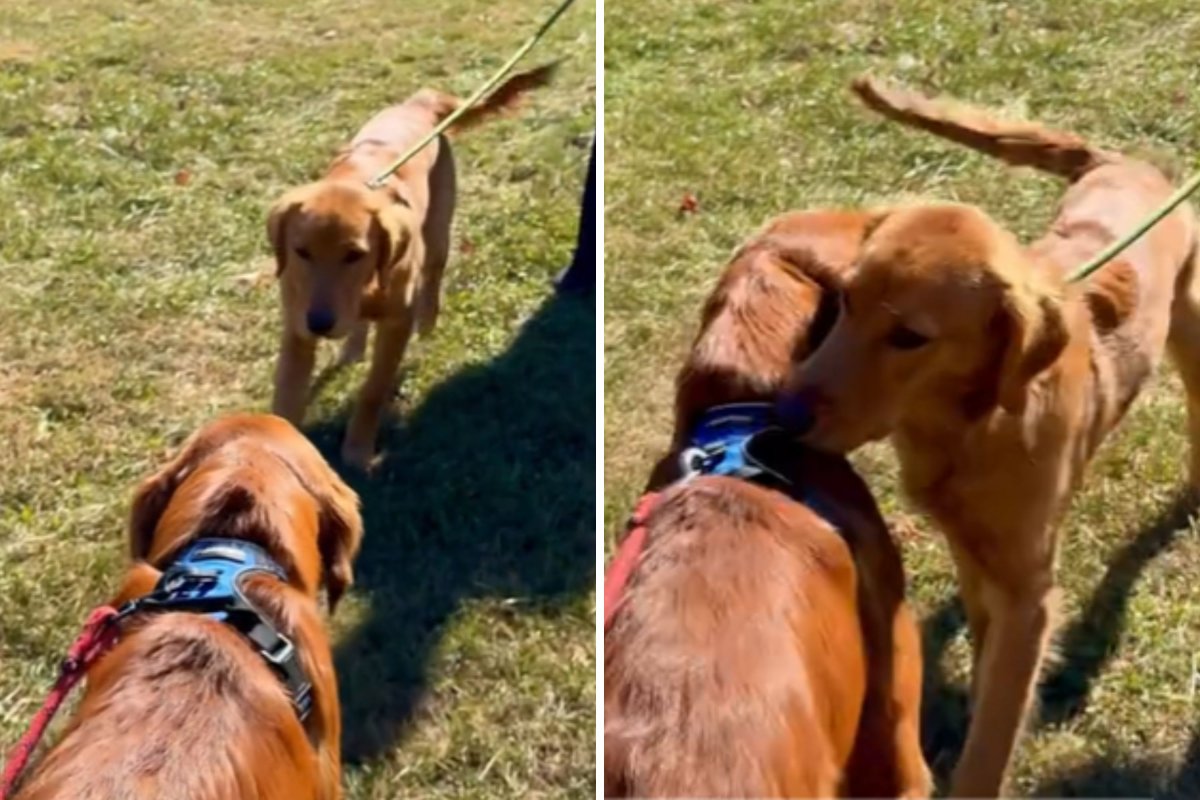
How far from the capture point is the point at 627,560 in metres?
2.48

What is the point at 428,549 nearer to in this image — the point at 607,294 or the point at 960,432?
the point at 607,294

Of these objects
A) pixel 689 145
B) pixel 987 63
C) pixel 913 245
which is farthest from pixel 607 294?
pixel 913 245

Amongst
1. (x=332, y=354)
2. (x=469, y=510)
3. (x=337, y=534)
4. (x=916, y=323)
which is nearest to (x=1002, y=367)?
(x=916, y=323)

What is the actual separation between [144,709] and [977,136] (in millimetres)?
2208

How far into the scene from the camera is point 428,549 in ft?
14.0

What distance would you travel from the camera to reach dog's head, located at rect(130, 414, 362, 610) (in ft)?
9.76

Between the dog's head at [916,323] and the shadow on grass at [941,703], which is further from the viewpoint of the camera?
the shadow on grass at [941,703]

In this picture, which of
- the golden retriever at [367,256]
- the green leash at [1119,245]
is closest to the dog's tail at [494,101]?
the golden retriever at [367,256]

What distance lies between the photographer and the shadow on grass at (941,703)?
3332 millimetres

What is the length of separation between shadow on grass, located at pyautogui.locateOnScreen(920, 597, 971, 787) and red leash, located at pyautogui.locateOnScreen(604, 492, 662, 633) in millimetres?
1011

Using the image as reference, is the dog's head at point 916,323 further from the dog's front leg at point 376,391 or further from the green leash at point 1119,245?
the dog's front leg at point 376,391

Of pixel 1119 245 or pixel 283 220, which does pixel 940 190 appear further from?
pixel 1119 245

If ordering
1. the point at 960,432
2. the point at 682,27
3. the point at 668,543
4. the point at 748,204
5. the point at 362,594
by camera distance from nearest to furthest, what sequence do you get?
the point at 668,543
the point at 960,432
the point at 362,594
the point at 748,204
the point at 682,27

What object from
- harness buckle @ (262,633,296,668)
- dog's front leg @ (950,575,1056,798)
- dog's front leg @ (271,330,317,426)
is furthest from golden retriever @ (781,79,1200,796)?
dog's front leg @ (271,330,317,426)
